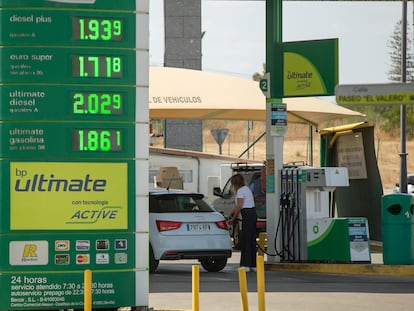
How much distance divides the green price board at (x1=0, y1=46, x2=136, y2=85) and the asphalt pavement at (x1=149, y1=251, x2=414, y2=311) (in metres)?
3.11

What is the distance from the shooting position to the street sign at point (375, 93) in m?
11.3

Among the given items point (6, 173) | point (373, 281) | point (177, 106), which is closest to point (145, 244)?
point (6, 173)

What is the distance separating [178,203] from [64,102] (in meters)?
8.15

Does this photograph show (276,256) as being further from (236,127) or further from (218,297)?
(236,127)

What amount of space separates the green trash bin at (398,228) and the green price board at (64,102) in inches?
331

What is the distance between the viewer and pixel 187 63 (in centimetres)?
3828

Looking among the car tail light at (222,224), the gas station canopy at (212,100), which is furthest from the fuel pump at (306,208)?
the gas station canopy at (212,100)

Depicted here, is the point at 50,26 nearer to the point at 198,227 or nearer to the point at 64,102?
the point at 64,102

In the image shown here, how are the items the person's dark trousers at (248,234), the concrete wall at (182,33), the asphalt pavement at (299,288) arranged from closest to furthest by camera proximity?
the asphalt pavement at (299,288)
the person's dark trousers at (248,234)
the concrete wall at (182,33)

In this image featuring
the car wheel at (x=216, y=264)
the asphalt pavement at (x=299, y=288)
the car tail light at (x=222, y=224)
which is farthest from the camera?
the car wheel at (x=216, y=264)

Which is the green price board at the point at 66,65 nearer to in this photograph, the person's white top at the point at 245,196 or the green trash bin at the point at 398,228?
the person's white top at the point at 245,196

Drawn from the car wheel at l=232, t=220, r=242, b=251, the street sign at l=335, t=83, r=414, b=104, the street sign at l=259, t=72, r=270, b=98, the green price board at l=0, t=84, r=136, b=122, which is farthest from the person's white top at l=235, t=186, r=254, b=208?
the street sign at l=335, t=83, r=414, b=104

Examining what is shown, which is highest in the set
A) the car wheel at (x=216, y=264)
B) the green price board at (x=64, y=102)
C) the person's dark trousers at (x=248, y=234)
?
the green price board at (x=64, y=102)

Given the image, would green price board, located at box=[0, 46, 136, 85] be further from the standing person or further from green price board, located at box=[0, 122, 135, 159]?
the standing person
